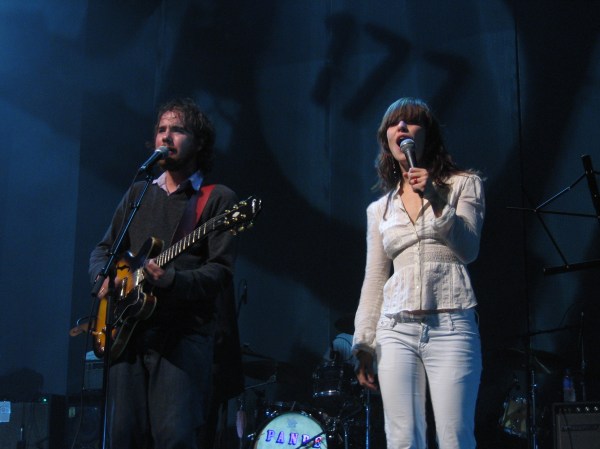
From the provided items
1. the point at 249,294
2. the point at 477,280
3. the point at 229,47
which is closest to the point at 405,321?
the point at 477,280

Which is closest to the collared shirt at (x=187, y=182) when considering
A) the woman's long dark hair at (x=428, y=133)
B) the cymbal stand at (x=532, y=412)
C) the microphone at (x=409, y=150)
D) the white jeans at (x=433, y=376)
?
the woman's long dark hair at (x=428, y=133)

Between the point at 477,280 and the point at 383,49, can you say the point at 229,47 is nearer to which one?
the point at 383,49

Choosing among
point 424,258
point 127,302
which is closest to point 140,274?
point 127,302

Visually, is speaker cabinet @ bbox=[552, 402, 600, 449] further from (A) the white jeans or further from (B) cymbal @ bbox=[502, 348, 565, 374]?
(A) the white jeans

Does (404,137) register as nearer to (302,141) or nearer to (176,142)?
(176,142)

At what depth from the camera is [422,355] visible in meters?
2.22

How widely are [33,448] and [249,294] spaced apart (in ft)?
6.36

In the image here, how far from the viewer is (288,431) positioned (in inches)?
197

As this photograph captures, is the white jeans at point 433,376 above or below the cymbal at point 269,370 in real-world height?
below

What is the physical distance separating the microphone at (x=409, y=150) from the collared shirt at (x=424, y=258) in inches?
6.9

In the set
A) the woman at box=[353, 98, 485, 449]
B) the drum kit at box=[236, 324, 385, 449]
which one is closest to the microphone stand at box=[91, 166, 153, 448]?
the woman at box=[353, 98, 485, 449]

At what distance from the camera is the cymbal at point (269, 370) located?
200 inches

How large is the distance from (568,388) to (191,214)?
301 cm

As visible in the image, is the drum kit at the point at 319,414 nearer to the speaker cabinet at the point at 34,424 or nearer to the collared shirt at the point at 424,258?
the speaker cabinet at the point at 34,424
